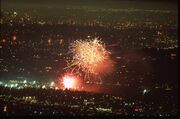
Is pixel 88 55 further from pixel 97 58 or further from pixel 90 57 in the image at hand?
pixel 97 58

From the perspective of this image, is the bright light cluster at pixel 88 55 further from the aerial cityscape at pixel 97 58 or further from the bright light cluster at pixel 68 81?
the bright light cluster at pixel 68 81

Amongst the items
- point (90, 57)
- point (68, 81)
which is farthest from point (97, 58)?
point (68, 81)

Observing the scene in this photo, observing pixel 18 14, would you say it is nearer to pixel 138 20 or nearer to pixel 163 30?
pixel 138 20

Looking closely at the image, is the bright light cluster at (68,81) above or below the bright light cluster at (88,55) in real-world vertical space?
below

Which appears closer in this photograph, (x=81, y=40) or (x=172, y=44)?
(x=172, y=44)

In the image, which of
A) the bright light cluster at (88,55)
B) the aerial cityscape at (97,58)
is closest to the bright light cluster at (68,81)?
the aerial cityscape at (97,58)

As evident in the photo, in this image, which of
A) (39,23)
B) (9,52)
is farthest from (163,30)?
(9,52)

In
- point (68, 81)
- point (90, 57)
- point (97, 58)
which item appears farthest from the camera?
point (90, 57)
